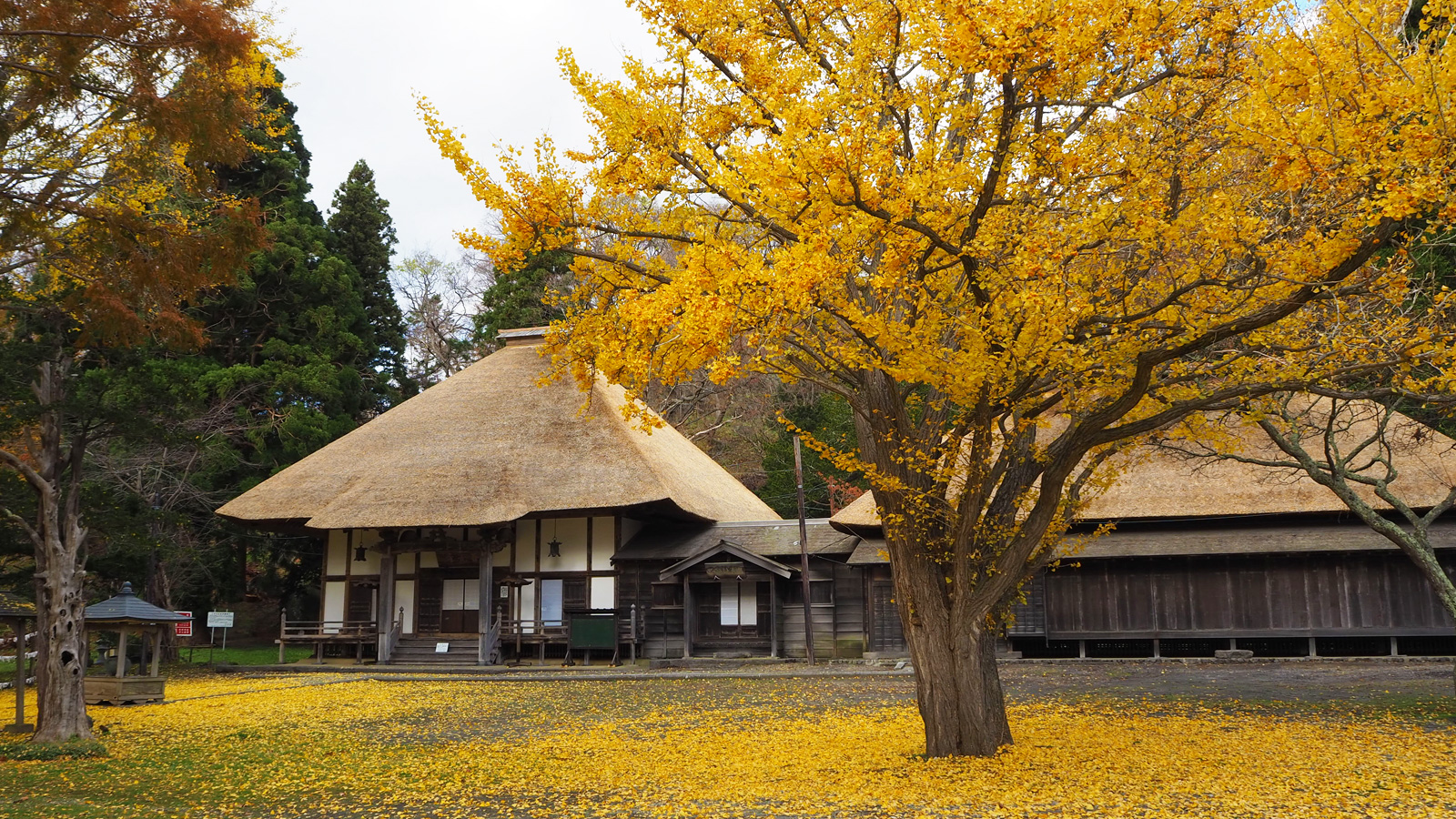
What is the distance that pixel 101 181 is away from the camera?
1049cm

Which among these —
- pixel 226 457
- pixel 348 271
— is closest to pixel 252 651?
pixel 226 457

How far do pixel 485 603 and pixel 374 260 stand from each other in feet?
55.1

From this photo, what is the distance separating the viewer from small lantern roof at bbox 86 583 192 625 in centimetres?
1608

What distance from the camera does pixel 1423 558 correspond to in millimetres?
12797

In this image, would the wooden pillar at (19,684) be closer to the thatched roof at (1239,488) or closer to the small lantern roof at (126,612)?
the small lantern roof at (126,612)

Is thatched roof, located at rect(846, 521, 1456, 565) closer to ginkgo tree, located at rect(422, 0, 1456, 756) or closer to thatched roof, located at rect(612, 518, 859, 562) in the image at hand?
thatched roof, located at rect(612, 518, 859, 562)

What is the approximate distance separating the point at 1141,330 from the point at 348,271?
30.3m

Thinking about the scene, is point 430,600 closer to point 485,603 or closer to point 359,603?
A: point 359,603

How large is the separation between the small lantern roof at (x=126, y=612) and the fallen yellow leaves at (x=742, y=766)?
147cm

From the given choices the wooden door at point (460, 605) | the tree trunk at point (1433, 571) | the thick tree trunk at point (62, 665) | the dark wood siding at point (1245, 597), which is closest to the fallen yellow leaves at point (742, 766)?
the thick tree trunk at point (62, 665)

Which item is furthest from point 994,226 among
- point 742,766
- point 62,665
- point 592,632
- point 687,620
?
point 592,632

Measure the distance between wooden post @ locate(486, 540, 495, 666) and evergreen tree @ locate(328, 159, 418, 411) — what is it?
13.2 m


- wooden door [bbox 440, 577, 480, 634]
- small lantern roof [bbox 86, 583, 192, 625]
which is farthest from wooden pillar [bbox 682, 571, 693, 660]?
small lantern roof [bbox 86, 583, 192, 625]

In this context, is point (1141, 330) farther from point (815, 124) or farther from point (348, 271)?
point (348, 271)
